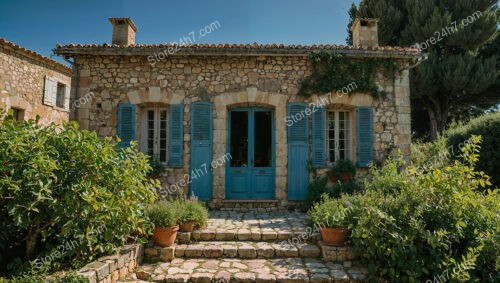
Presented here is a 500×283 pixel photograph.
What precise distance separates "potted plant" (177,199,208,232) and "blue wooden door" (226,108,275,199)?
6.71 feet

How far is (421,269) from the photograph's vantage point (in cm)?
357

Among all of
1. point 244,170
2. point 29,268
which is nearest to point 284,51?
point 244,170

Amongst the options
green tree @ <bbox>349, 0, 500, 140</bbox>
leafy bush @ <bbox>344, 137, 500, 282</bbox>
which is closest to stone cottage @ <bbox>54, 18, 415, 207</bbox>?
leafy bush @ <bbox>344, 137, 500, 282</bbox>

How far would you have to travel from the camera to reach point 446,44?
12.7 meters

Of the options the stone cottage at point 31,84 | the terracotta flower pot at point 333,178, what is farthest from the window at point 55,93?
the terracotta flower pot at point 333,178

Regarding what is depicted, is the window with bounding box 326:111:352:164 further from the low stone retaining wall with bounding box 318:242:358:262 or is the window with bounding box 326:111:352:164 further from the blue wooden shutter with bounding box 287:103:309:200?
the low stone retaining wall with bounding box 318:242:358:262

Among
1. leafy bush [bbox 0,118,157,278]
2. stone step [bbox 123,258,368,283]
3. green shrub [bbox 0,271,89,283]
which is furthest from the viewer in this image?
stone step [bbox 123,258,368,283]

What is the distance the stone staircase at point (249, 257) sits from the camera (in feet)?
12.9

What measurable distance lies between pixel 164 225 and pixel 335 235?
251 cm

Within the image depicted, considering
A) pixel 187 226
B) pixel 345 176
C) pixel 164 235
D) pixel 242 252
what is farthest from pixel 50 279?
pixel 345 176

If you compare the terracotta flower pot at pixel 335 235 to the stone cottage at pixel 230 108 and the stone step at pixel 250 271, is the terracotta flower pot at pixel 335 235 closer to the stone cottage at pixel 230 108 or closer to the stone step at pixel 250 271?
the stone step at pixel 250 271

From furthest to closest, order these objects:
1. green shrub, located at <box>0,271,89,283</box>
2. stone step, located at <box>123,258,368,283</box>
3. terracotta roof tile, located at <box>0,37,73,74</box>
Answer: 1. terracotta roof tile, located at <box>0,37,73,74</box>
2. stone step, located at <box>123,258,368,283</box>
3. green shrub, located at <box>0,271,89,283</box>

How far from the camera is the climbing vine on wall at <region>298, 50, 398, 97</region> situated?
7117 millimetres

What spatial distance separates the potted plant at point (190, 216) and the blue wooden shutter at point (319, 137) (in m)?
3.09
